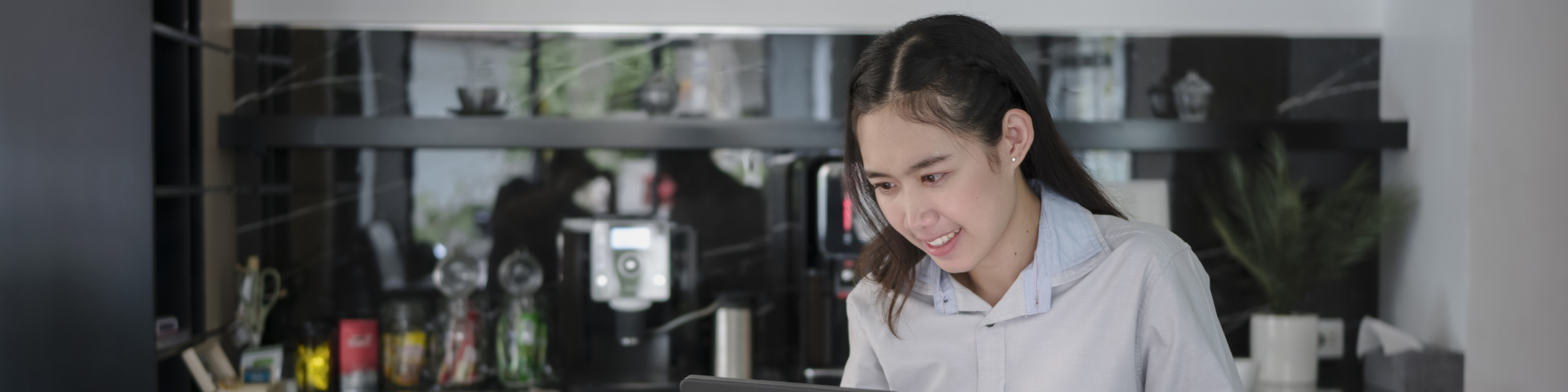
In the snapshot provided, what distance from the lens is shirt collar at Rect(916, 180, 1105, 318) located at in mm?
1256

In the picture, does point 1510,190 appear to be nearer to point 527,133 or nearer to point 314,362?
point 527,133

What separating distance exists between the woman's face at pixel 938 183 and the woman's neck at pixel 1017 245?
8 cm

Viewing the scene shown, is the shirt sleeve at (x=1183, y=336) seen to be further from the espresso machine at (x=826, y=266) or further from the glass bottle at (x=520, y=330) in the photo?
the glass bottle at (x=520, y=330)

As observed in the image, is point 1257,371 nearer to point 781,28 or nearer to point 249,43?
point 781,28

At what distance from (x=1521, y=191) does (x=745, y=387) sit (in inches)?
94.5

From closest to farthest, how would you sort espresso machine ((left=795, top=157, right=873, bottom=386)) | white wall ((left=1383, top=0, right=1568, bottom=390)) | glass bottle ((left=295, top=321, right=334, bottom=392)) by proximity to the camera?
white wall ((left=1383, top=0, right=1568, bottom=390)), espresso machine ((left=795, top=157, right=873, bottom=386)), glass bottle ((left=295, top=321, right=334, bottom=392))

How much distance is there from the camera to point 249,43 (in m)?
2.91

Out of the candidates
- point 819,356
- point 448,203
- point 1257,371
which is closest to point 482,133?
point 448,203

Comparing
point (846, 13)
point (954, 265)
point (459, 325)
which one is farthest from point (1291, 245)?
point (459, 325)

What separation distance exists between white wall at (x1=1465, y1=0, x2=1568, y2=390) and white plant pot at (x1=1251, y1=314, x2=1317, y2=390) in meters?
0.35

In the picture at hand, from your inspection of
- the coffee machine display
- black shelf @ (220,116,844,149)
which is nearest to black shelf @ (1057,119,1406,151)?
black shelf @ (220,116,844,149)

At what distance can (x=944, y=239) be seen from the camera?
1.19m

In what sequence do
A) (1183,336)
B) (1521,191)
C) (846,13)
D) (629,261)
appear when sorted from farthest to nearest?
1. (846,13)
2. (629,261)
3. (1521,191)
4. (1183,336)

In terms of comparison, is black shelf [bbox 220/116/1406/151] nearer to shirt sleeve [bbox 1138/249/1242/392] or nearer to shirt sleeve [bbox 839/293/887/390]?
shirt sleeve [bbox 839/293/887/390]
